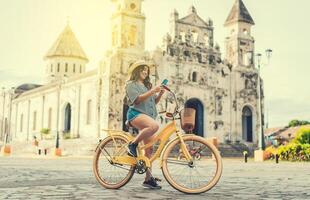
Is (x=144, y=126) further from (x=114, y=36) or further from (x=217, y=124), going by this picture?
(x=217, y=124)

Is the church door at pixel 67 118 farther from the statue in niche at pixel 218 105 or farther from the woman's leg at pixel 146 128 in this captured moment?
the woman's leg at pixel 146 128

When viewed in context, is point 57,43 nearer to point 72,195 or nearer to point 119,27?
point 119,27

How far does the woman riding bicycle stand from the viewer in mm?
5953

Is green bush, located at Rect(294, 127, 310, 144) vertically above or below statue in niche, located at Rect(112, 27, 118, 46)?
below

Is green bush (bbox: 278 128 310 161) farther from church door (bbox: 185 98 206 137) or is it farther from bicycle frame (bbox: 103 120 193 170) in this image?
church door (bbox: 185 98 206 137)

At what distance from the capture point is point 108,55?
37938 millimetres

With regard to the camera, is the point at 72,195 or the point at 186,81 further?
the point at 186,81

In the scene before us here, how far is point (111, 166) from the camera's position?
6281mm

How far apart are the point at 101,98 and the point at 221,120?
12.2 metres

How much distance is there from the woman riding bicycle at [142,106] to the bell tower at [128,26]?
31.5 metres

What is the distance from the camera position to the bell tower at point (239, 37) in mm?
A: 44406

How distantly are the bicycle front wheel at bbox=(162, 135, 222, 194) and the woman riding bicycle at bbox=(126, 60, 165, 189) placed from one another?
400 millimetres

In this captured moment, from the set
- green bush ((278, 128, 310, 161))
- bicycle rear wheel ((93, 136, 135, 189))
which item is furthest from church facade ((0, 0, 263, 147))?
bicycle rear wheel ((93, 136, 135, 189))

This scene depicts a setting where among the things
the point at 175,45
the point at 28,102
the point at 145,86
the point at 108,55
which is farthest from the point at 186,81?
the point at 145,86
